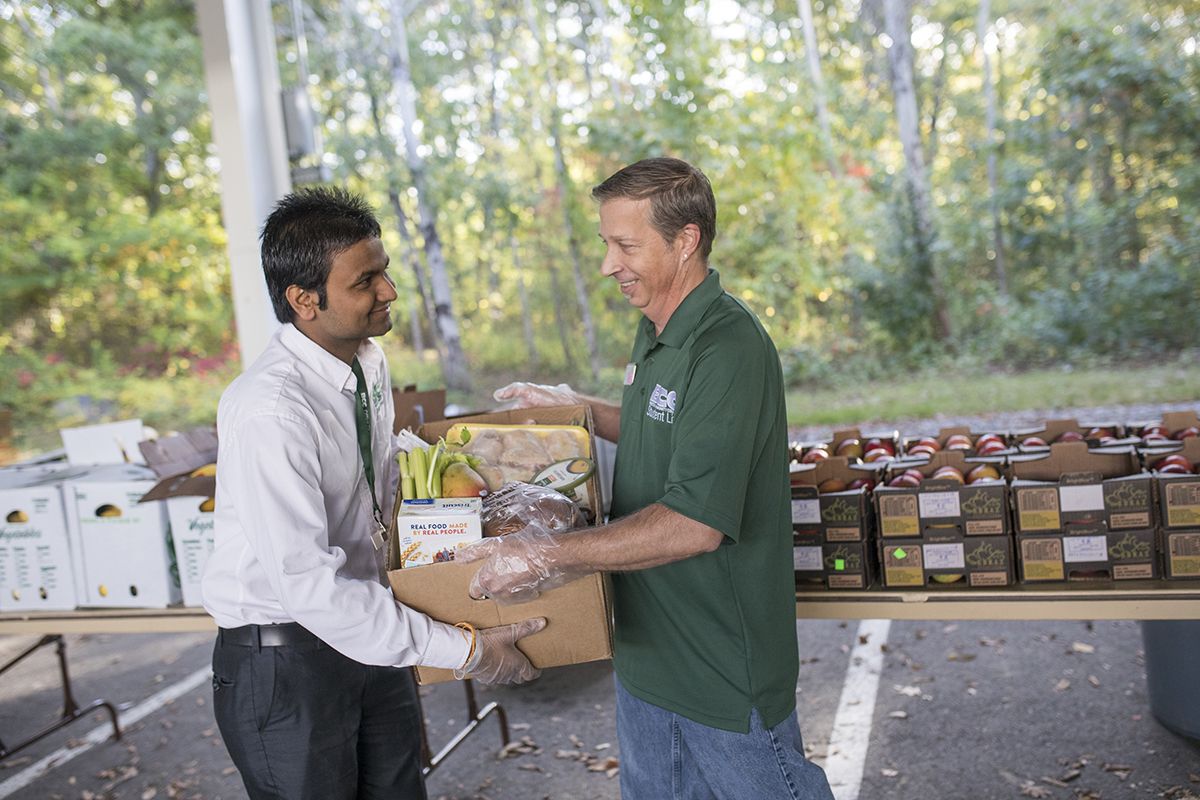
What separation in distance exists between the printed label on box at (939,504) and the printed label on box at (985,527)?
0.14ft

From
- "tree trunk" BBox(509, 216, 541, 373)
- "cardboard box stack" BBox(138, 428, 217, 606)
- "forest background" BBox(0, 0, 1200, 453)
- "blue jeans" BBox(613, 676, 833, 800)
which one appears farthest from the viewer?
"tree trunk" BBox(509, 216, 541, 373)

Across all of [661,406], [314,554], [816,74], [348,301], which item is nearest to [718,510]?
[661,406]

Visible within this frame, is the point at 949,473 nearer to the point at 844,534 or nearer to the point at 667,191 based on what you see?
the point at 844,534

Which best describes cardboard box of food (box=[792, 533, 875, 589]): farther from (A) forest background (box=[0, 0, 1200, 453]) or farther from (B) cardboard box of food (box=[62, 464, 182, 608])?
(A) forest background (box=[0, 0, 1200, 453])

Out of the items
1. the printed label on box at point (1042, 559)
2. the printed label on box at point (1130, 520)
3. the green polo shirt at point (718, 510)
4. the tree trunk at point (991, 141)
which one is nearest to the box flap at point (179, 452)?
the green polo shirt at point (718, 510)

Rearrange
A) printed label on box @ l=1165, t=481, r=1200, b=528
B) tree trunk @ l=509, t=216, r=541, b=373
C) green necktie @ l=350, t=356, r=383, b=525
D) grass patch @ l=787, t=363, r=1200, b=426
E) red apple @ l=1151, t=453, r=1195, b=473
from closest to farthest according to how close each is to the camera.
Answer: green necktie @ l=350, t=356, r=383, b=525
printed label on box @ l=1165, t=481, r=1200, b=528
red apple @ l=1151, t=453, r=1195, b=473
grass patch @ l=787, t=363, r=1200, b=426
tree trunk @ l=509, t=216, r=541, b=373

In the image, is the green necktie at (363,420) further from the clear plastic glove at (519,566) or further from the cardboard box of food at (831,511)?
the cardboard box of food at (831,511)

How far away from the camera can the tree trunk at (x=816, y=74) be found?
657 centimetres

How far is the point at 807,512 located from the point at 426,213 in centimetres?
585

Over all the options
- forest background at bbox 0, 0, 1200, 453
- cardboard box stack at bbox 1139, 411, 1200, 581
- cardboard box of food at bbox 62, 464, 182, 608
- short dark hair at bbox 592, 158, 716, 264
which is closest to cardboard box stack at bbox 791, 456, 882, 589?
cardboard box stack at bbox 1139, 411, 1200, 581

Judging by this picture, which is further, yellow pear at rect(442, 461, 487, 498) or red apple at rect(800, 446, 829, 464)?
red apple at rect(800, 446, 829, 464)

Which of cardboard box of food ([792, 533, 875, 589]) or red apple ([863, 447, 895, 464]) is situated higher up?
red apple ([863, 447, 895, 464])

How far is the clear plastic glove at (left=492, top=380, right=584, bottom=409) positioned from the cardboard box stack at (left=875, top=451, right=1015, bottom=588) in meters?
0.88

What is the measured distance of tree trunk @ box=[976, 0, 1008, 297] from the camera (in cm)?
630
